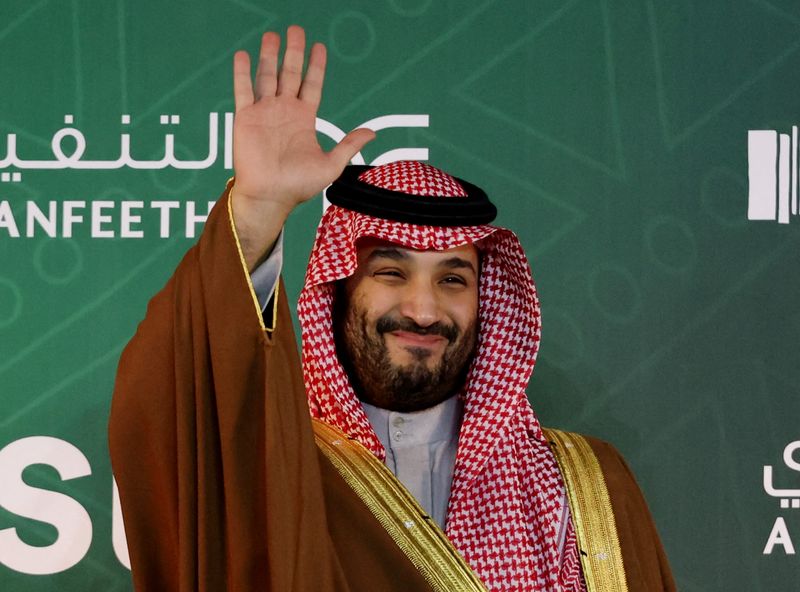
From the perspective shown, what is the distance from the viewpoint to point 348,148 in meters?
1.78

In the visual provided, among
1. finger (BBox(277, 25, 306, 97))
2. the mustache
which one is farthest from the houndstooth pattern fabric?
finger (BBox(277, 25, 306, 97))

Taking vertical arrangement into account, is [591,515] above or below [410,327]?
below

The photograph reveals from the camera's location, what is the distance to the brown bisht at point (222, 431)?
168 centimetres

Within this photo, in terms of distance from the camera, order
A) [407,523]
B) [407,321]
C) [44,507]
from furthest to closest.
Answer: [44,507] → [407,321] → [407,523]

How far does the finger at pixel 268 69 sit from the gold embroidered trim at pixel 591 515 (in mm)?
912

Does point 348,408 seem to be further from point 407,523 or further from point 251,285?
point 251,285

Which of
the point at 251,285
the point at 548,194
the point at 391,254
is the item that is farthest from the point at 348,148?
the point at 548,194

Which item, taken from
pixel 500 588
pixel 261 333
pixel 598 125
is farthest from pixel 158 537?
pixel 598 125

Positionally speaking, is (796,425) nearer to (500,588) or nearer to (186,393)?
(500,588)

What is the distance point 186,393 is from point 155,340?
0.29 feet

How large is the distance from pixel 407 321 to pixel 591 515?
18.9 inches

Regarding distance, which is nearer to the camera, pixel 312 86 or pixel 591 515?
pixel 312 86

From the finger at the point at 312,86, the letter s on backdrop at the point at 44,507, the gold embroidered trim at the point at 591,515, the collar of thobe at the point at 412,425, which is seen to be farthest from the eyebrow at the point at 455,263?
the letter s on backdrop at the point at 44,507

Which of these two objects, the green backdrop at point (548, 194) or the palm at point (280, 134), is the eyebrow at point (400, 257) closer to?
the palm at point (280, 134)
